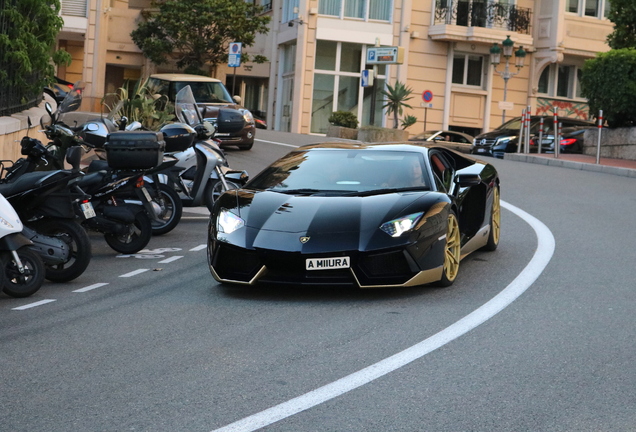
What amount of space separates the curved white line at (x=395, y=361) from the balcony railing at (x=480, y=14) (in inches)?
1568

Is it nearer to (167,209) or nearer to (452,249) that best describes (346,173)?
(452,249)

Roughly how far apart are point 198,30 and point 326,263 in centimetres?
4461

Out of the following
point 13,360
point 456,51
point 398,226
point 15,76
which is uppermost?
point 456,51

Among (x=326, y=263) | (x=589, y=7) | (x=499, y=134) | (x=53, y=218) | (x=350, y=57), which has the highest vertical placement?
(x=589, y=7)

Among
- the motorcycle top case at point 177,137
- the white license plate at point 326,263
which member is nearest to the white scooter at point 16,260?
the white license plate at point 326,263

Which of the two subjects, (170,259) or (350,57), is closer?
(170,259)

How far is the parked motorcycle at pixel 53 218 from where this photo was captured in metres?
→ 9.03

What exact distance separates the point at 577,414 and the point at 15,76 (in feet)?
41.4

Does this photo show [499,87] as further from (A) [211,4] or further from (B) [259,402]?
(B) [259,402]

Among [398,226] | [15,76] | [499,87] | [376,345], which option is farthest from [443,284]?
[499,87]

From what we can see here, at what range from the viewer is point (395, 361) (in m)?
6.19

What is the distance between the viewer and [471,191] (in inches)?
399

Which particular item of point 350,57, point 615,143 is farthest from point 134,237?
point 350,57

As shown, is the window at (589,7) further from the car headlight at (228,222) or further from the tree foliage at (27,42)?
the car headlight at (228,222)
